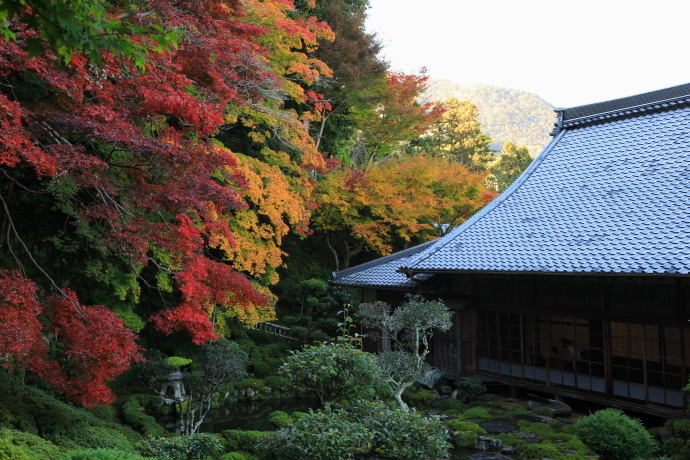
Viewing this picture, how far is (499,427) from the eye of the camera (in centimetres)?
1003

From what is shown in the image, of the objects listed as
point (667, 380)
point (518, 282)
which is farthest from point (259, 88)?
point (667, 380)

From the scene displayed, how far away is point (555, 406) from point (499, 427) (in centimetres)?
177

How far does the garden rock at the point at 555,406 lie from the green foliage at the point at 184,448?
725 centimetres

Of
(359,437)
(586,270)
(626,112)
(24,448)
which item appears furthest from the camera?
(626,112)

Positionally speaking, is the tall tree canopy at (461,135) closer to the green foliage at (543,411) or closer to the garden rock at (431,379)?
the garden rock at (431,379)

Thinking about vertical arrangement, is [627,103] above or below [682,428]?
above

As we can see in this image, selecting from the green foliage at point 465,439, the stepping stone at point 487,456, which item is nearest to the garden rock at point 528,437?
the stepping stone at point 487,456

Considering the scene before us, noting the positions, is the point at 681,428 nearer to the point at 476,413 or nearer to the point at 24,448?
the point at 476,413

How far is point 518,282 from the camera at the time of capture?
40.0ft

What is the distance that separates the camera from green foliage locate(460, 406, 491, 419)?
10781 millimetres

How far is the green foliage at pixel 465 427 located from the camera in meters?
9.69

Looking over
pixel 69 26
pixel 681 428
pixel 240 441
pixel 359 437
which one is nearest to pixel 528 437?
pixel 681 428

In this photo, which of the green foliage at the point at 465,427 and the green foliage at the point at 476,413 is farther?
the green foliage at the point at 476,413

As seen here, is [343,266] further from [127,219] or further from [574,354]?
[127,219]
